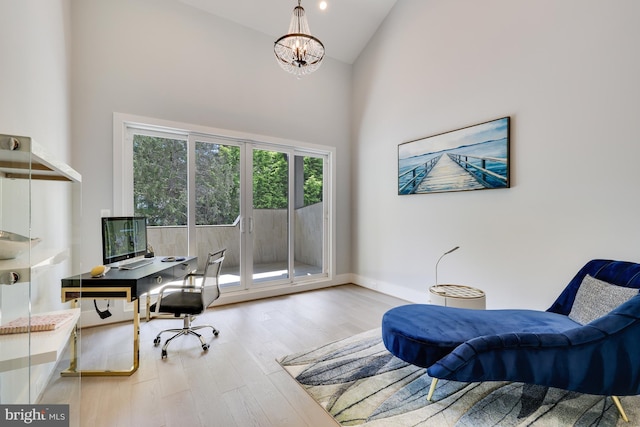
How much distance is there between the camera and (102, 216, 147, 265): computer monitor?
7.53ft

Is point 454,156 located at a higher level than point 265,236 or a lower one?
higher

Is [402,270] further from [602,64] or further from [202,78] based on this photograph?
[202,78]

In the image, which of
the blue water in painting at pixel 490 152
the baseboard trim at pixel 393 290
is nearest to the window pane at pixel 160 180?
the baseboard trim at pixel 393 290

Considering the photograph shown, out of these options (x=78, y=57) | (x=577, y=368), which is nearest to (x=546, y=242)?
(x=577, y=368)

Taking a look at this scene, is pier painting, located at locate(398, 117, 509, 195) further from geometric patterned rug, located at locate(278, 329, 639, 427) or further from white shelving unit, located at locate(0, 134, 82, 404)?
white shelving unit, located at locate(0, 134, 82, 404)

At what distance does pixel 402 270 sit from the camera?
4.11 meters

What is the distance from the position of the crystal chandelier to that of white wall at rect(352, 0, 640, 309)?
1902 millimetres

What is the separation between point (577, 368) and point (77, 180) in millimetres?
3117

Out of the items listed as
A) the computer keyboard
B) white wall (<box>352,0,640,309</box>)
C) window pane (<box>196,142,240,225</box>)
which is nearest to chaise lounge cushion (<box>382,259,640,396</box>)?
white wall (<box>352,0,640,309</box>)

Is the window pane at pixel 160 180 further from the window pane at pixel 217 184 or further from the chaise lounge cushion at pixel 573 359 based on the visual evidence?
the chaise lounge cushion at pixel 573 359

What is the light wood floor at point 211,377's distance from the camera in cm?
174

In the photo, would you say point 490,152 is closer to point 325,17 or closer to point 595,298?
point 595,298

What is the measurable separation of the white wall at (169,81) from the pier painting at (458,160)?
164cm

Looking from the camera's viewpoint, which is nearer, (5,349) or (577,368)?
(5,349)
